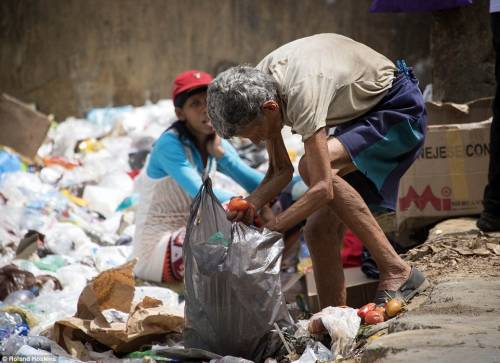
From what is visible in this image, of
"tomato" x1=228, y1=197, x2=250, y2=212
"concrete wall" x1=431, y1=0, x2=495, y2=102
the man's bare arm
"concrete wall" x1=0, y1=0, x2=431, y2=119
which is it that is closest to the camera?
"tomato" x1=228, y1=197, x2=250, y2=212

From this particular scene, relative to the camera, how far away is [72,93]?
400 inches

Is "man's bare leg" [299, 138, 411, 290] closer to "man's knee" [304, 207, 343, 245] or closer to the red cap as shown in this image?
"man's knee" [304, 207, 343, 245]

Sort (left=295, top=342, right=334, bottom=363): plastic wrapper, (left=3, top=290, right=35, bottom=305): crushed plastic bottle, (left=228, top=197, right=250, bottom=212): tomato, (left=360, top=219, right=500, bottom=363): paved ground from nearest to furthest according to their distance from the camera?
(left=360, top=219, right=500, bottom=363): paved ground, (left=295, top=342, right=334, bottom=363): plastic wrapper, (left=228, top=197, right=250, bottom=212): tomato, (left=3, top=290, right=35, bottom=305): crushed plastic bottle

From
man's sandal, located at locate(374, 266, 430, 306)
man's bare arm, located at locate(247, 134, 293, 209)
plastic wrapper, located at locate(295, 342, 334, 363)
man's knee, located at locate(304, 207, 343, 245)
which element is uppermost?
man's bare arm, located at locate(247, 134, 293, 209)

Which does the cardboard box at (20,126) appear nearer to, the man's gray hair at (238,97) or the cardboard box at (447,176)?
the cardboard box at (447,176)

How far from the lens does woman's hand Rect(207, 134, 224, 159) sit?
5.19m

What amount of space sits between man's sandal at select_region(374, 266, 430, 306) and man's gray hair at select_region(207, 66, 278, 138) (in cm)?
94

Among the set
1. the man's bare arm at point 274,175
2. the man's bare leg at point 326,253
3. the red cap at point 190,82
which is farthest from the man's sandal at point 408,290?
the red cap at point 190,82

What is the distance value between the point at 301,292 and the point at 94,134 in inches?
184

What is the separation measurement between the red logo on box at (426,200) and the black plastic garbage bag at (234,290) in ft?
6.05

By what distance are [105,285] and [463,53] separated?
3131 millimetres

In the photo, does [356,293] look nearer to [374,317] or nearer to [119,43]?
[374,317]

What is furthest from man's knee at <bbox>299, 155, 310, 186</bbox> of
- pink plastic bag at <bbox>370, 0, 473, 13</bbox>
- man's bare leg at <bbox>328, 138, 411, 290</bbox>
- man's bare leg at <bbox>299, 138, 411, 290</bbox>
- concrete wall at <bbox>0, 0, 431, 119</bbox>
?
concrete wall at <bbox>0, 0, 431, 119</bbox>

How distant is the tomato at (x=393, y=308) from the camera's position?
11.8ft
